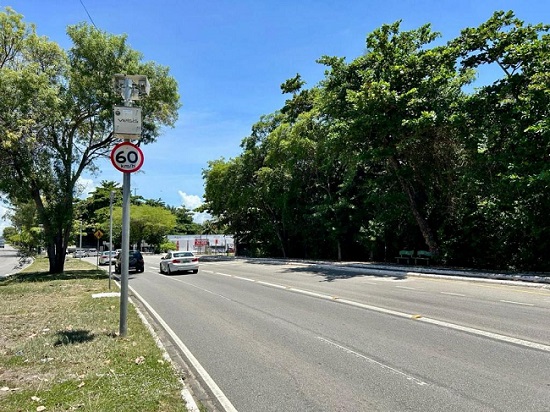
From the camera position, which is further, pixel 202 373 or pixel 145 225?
pixel 145 225

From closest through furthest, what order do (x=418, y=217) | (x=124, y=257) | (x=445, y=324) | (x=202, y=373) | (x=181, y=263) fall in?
1. (x=202, y=373)
2. (x=124, y=257)
3. (x=445, y=324)
4. (x=418, y=217)
5. (x=181, y=263)

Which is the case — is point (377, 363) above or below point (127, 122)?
below

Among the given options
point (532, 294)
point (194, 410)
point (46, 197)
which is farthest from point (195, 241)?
point (194, 410)

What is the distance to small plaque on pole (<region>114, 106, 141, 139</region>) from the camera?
298 inches

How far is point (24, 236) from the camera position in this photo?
153ft

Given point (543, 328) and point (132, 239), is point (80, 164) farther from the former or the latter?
point (132, 239)

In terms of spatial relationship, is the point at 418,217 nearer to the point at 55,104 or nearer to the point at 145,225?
the point at 55,104

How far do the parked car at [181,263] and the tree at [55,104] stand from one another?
611 centimetres

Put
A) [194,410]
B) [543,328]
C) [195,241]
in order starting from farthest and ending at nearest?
[195,241], [543,328], [194,410]

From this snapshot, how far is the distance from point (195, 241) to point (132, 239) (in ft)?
38.7

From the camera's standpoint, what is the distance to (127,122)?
762 cm

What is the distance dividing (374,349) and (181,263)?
19.6 m

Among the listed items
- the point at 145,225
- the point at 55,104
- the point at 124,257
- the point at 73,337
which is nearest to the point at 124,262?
the point at 124,257

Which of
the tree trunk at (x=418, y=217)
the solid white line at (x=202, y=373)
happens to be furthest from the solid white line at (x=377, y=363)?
the tree trunk at (x=418, y=217)
